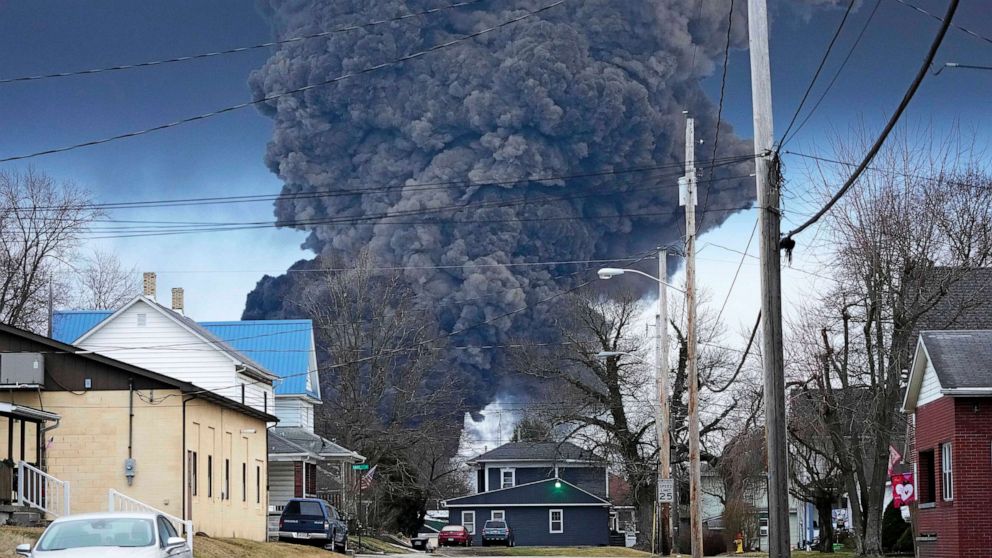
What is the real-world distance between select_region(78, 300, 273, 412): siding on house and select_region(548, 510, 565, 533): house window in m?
36.7

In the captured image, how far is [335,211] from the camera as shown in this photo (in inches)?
5453

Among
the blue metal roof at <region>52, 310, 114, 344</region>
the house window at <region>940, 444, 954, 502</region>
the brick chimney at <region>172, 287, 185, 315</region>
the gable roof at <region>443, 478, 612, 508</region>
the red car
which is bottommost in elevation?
the red car

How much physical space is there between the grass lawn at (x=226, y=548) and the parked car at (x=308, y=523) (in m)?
1.74

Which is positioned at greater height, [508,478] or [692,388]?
[692,388]

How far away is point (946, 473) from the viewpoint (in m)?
30.4

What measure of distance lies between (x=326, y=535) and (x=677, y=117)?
98606mm

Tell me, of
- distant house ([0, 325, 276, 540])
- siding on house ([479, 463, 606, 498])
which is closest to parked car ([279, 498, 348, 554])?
distant house ([0, 325, 276, 540])

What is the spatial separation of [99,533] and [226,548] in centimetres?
1465

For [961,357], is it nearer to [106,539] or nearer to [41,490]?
[106,539]

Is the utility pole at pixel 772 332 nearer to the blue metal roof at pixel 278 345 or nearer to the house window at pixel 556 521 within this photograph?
the blue metal roof at pixel 278 345

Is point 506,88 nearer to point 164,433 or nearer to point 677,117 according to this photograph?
point 677,117

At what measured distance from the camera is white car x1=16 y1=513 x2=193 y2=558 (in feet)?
59.7

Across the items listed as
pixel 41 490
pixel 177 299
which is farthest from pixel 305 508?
pixel 177 299

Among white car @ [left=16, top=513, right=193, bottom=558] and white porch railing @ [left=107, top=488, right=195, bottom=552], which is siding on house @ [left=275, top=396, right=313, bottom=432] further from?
white car @ [left=16, top=513, right=193, bottom=558]
